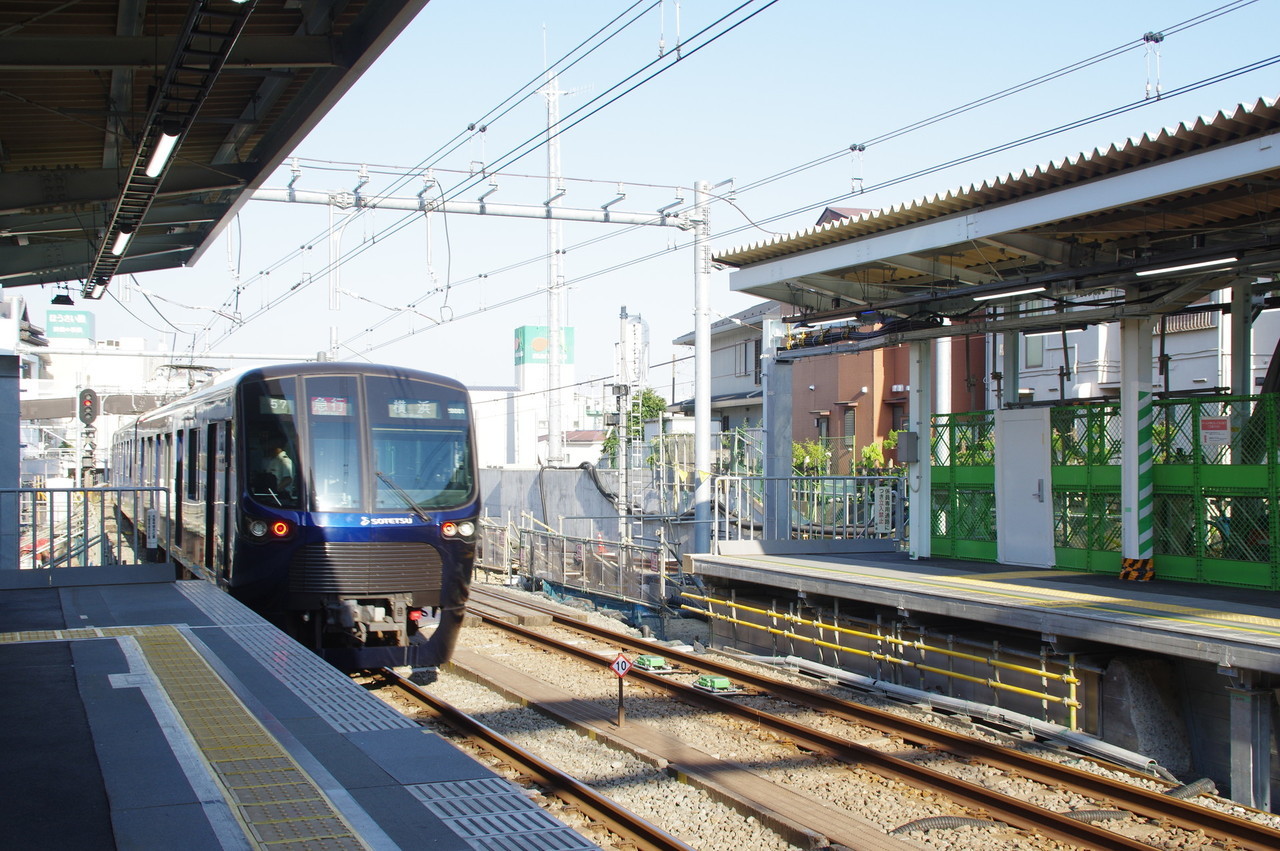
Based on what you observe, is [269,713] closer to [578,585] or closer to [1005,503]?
[1005,503]

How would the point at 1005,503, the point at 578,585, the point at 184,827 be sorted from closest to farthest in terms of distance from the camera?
the point at 184,827, the point at 1005,503, the point at 578,585

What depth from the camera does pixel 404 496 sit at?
10.2m

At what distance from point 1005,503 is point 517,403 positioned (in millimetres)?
62897

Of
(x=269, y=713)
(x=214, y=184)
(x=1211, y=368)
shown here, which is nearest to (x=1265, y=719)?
(x=269, y=713)

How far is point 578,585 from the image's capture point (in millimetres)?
19672

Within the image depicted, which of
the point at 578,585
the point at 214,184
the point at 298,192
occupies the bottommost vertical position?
the point at 578,585

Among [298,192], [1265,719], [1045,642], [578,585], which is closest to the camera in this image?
[1265,719]

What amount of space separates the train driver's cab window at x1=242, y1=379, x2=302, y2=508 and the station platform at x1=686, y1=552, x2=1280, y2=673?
5868mm

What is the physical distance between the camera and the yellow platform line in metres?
8.51

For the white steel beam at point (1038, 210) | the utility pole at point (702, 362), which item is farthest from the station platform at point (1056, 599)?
the white steel beam at point (1038, 210)

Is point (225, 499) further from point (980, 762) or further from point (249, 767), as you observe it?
point (980, 762)

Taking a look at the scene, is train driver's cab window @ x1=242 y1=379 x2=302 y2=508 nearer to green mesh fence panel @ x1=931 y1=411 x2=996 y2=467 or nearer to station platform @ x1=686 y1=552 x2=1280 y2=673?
station platform @ x1=686 y1=552 x2=1280 y2=673

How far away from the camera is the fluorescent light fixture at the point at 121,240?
10648mm

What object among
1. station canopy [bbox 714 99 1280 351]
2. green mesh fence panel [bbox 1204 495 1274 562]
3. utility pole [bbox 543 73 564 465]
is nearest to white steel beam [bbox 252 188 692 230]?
station canopy [bbox 714 99 1280 351]
